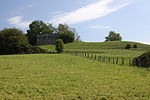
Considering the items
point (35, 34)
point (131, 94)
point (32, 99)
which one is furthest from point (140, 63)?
point (35, 34)

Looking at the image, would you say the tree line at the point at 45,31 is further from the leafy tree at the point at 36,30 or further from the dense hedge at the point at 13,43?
the dense hedge at the point at 13,43

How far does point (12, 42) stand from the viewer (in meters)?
49.8

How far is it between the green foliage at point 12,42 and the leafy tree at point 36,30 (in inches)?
2188

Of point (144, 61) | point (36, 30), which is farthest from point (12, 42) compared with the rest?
point (36, 30)

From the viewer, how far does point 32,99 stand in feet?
22.9

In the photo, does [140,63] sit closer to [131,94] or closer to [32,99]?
[131,94]

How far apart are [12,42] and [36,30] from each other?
63.4 meters

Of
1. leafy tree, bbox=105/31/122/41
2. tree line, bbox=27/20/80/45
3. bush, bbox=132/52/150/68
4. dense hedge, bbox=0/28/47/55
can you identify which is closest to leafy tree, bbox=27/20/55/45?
tree line, bbox=27/20/80/45

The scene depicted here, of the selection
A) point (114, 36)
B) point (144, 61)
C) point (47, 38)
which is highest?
point (114, 36)

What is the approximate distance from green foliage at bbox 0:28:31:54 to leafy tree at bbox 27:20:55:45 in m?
55.6

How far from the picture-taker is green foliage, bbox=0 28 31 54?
49.6m

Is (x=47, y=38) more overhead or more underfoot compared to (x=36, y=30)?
more underfoot

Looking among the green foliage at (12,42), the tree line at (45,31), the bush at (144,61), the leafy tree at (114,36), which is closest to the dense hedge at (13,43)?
the green foliage at (12,42)

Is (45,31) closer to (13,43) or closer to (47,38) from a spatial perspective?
(47,38)
